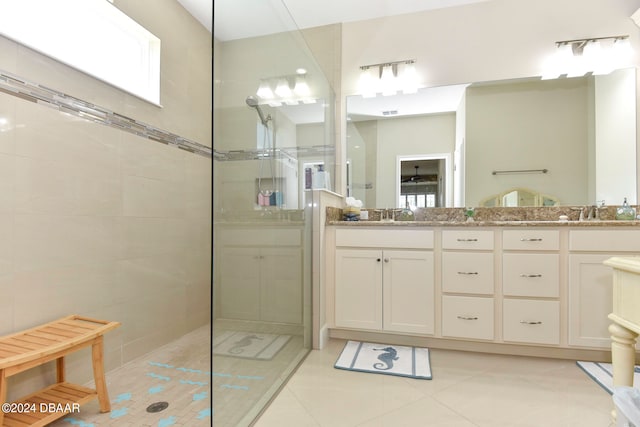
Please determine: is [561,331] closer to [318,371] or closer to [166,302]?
[318,371]

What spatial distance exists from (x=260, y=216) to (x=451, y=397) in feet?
4.05

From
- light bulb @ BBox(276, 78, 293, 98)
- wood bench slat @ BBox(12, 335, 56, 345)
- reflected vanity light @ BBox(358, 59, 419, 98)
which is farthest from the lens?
reflected vanity light @ BBox(358, 59, 419, 98)

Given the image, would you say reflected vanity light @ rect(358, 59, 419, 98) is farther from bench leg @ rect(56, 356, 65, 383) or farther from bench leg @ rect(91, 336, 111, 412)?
bench leg @ rect(56, 356, 65, 383)

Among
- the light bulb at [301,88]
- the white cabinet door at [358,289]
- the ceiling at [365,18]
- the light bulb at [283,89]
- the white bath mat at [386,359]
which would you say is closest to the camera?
the light bulb at [283,89]

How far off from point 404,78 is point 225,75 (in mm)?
1829

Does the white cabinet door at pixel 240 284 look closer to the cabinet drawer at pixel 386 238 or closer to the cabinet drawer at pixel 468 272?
the cabinet drawer at pixel 386 238

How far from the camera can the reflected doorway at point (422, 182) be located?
248 cm

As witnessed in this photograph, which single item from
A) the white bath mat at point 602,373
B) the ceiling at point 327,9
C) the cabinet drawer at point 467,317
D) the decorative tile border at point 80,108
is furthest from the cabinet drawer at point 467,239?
the decorative tile border at point 80,108

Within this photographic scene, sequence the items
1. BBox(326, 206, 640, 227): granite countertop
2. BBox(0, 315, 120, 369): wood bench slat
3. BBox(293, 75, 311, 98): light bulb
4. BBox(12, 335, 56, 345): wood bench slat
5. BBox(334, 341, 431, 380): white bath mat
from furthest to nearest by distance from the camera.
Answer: BBox(326, 206, 640, 227): granite countertop → BBox(293, 75, 311, 98): light bulb → BBox(334, 341, 431, 380): white bath mat → BBox(12, 335, 56, 345): wood bench slat → BBox(0, 315, 120, 369): wood bench slat

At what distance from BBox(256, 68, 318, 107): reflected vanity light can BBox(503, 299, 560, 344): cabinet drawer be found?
1.73 meters

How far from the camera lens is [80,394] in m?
1.39

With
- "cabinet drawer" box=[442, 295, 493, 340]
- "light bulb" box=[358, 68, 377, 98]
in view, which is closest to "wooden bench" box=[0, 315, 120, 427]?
"cabinet drawer" box=[442, 295, 493, 340]

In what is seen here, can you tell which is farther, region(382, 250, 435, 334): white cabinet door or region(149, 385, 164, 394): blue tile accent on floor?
region(382, 250, 435, 334): white cabinet door

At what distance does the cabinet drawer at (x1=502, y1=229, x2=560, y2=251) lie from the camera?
1870mm
